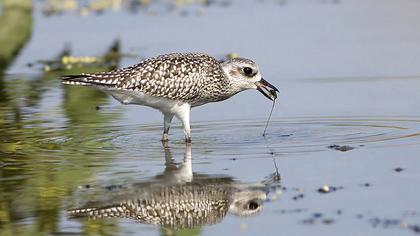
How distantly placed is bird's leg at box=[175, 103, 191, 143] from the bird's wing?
0.11 metres

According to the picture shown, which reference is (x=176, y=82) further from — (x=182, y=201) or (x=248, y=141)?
(x=182, y=201)

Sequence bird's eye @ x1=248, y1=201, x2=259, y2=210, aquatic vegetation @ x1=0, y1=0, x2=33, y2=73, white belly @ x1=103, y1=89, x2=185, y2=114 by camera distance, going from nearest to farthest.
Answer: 1. bird's eye @ x1=248, y1=201, x2=259, y2=210
2. white belly @ x1=103, y1=89, x2=185, y2=114
3. aquatic vegetation @ x1=0, y1=0, x2=33, y2=73

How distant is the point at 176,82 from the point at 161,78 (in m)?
0.17

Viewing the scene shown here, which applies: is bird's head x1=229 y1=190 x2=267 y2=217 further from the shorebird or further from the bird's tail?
the bird's tail

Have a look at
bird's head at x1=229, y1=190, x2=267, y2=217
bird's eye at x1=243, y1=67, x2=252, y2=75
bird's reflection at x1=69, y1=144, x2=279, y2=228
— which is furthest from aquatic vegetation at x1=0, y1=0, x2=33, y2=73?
bird's head at x1=229, y1=190, x2=267, y2=217

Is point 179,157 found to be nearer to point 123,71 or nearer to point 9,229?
point 123,71

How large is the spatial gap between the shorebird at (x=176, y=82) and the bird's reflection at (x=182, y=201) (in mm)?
2405

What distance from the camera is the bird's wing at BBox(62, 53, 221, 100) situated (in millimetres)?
13781

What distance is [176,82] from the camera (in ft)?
45.7

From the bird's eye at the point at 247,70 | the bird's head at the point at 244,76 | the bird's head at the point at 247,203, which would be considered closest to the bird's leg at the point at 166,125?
the bird's head at the point at 244,76

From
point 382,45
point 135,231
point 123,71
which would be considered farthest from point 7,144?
point 382,45

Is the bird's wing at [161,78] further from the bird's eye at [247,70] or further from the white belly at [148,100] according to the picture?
the bird's eye at [247,70]

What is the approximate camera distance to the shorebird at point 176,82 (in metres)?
13.8

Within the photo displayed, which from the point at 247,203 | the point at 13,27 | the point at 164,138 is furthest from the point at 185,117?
the point at 13,27
